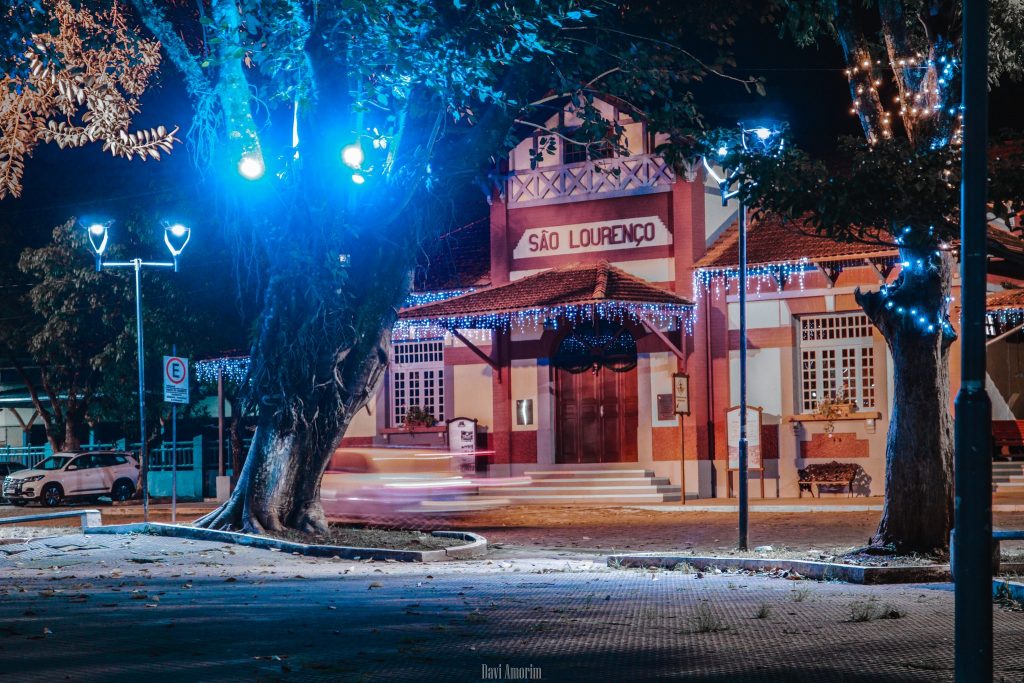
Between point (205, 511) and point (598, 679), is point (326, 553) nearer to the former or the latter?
point (598, 679)

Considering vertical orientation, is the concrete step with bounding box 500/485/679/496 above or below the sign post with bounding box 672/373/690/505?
below

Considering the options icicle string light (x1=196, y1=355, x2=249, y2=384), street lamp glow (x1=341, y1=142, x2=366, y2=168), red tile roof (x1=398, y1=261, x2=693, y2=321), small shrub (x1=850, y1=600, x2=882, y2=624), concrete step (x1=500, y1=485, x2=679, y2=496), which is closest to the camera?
small shrub (x1=850, y1=600, x2=882, y2=624)

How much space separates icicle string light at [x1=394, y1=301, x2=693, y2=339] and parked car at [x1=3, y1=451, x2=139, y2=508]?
10.1 meters

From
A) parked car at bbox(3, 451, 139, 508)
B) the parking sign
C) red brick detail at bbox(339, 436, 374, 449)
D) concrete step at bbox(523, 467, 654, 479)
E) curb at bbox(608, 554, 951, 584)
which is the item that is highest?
the parking sign

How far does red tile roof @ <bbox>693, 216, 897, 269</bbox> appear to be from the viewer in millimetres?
25828

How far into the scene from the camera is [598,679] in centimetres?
719

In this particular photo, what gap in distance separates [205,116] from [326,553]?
653 centimetres

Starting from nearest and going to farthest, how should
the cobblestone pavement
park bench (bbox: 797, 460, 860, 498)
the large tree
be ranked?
1. the cobblestone pavement
2. the large tree
3. park bench (bbox: 797, 460, 860, 498)

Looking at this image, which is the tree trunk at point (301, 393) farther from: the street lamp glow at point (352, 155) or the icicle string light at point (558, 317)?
the icicle string light at point (558, 317)

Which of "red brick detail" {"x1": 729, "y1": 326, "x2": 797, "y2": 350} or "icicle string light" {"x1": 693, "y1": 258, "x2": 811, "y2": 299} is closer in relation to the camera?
"icicle string light" {"x1": 693, "y1": 258, "x2": 811, "y2": 299}

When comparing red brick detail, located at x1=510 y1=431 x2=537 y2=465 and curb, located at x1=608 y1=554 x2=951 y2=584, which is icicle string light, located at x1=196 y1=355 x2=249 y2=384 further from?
curb, located at x1=608 y1=554 x2=951 y2=584

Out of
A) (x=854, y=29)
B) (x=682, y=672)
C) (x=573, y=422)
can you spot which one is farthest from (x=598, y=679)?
(x=573, y=422)

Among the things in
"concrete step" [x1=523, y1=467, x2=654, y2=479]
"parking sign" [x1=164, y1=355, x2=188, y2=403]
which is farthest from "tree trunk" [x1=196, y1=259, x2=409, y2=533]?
"concrete step" [x1=523, y1=467, x2=654, y2=479]

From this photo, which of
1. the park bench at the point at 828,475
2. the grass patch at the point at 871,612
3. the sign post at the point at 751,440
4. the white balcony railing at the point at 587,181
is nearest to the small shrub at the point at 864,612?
the grass patch at the point at 871,612
